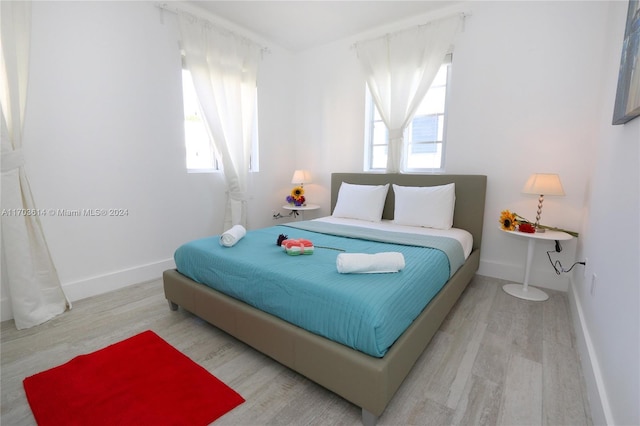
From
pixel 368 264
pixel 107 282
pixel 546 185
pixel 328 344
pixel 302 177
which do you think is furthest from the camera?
pixel 302 177

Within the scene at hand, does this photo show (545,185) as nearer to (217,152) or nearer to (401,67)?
(401,67)

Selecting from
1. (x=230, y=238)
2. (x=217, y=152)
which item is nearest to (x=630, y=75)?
(x=230, y=238)

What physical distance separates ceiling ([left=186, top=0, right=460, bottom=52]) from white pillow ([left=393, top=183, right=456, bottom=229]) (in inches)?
76.9

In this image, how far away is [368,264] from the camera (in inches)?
66.0

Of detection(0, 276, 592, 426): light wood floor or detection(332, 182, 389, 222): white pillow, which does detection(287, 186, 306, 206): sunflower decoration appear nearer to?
detection(332, 182, 389, 222): white pillow

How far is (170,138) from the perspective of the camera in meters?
3.12

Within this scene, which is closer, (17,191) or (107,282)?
(17,191)

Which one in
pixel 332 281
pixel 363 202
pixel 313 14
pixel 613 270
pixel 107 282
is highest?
pixel 313 14

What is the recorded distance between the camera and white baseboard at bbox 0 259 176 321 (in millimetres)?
2529

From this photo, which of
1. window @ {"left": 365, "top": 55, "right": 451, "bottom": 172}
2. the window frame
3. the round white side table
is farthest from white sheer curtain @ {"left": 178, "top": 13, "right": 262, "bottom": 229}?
the round white side table

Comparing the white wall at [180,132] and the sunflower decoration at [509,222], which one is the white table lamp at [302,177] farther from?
the sunflower decoration at [509,222]

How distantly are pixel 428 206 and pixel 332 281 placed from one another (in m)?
1.84

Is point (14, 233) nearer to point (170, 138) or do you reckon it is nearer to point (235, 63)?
point (170, 138)

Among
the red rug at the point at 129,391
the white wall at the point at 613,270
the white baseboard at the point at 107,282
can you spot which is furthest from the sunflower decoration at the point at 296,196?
the white wall at the point at 613,270
